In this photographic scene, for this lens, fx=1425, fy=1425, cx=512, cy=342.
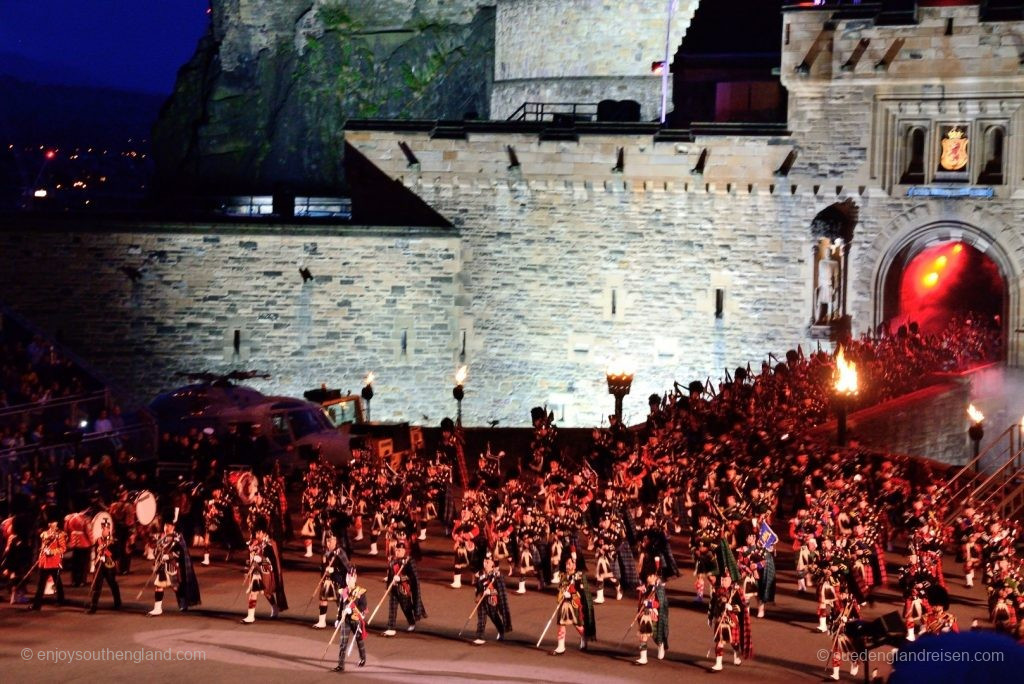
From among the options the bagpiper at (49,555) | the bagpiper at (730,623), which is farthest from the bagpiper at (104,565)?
the bagpiper at (730,623)

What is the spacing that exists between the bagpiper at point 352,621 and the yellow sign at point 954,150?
1642 centimetres

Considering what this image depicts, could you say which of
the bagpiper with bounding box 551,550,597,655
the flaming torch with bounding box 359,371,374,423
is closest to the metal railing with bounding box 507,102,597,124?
the flaming torch with bounding box 359,371,374,423

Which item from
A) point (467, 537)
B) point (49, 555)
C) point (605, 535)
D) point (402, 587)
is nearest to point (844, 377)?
point (605, 535)

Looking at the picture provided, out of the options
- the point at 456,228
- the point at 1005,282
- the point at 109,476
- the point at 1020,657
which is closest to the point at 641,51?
the point at 456,228

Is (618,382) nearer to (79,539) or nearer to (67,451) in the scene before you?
(67,451)

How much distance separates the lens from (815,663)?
13797mm

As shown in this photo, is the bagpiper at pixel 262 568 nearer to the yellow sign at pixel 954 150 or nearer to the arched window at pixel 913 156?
the arched window at pixel 913 156

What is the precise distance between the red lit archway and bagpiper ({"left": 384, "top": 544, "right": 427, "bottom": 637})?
1691 centimetres

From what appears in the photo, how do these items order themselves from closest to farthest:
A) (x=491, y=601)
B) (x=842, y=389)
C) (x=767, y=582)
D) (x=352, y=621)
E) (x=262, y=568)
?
1. (x=352, y=621)
2. (x=491, y=601)
3. (x=262, y=568)
4. (x=767, y=582)
5. (x=842, y=389)

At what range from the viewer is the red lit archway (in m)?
30.0

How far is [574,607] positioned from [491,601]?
0.85 m

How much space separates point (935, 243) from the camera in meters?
26.8

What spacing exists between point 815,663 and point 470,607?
152 inches

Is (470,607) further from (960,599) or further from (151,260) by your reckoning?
(151,260)
